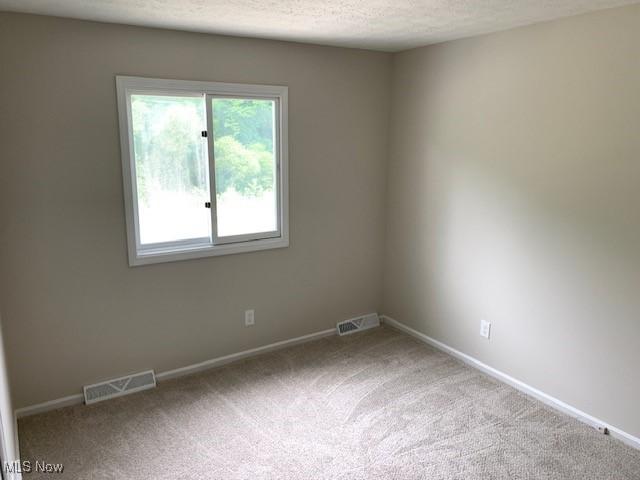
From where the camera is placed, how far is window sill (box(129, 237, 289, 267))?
2.97 metres

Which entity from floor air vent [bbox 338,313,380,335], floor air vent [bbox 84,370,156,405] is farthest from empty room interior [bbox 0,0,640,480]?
floor air vent [bbox 338,313,380,335]

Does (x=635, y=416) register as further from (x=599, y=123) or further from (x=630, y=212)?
(x=599, y=123)

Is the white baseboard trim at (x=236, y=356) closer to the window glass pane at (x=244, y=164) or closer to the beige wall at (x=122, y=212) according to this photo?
the beige wall at (x=122, y=212)

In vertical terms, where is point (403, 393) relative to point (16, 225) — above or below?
below

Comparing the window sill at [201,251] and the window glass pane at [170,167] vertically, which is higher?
the window glass pane at [170,167]

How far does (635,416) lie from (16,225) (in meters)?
3.47

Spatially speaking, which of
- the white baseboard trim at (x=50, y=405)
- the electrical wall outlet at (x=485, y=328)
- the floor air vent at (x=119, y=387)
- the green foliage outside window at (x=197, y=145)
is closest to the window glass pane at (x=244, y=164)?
the green foliage outside window at (x=197, y=145)

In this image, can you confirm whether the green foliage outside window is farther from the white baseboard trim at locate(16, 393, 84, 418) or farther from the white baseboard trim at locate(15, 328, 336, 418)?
the white baseboard trim at locate(16, 393, 84, 418)

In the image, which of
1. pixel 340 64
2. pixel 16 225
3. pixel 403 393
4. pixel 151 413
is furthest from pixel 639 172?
pixel 16 225

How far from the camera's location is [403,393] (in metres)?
3.04

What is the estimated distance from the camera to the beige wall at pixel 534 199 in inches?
96.3

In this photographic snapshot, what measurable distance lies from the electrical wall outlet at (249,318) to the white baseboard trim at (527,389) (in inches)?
49.5

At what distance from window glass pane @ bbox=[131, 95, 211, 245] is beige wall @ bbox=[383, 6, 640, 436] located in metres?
1.59

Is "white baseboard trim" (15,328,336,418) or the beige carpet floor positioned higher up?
"white baseboard trim" (15,328,336,418)
